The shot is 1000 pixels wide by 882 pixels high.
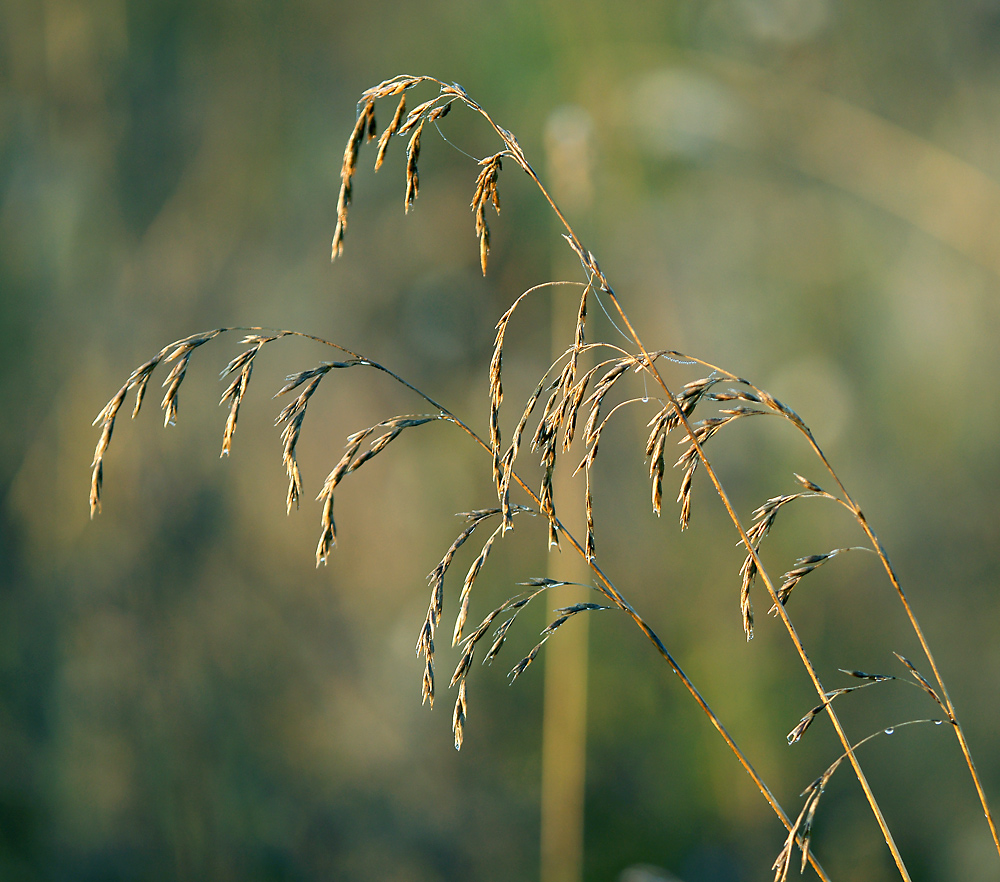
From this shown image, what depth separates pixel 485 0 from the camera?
2.40 metres

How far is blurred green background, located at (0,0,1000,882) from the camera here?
6.88 ft

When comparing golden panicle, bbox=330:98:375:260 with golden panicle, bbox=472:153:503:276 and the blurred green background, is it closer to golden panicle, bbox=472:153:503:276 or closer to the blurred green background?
golden panicle, bbox=472:153:503:276

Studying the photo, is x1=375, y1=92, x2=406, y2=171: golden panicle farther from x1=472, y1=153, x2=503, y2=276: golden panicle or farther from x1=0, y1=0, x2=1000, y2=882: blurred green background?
x1=0, y1=0, x2=1000, y2=882: blurred green background

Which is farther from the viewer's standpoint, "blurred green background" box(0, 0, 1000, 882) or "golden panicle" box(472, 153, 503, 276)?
"blurred green background" box(0, 0, 1000, 882)

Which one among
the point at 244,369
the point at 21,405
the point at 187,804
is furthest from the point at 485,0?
the point at 187,804

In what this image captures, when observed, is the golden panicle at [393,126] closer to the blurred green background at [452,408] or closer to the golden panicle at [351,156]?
the golden panicle at [351,156]

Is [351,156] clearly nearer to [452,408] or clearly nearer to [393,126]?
[393,126]

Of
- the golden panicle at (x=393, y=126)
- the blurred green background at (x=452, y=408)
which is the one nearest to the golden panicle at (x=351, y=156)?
the golden panicle at (x=393, y=126)

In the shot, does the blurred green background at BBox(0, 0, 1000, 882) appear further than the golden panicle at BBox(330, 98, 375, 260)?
Yes

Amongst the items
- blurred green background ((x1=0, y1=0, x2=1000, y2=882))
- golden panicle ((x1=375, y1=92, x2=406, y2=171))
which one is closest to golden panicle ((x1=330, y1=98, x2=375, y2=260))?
golden panicle ((x1=375, y1=92, x2=406, y2=171))

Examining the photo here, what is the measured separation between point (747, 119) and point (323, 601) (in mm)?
2159

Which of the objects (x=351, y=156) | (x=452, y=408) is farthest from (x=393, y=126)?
(x=452, y=408)

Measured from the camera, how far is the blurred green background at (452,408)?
210 centimetres

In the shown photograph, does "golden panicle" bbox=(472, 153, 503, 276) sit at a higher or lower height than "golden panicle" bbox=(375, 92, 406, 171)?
lower
